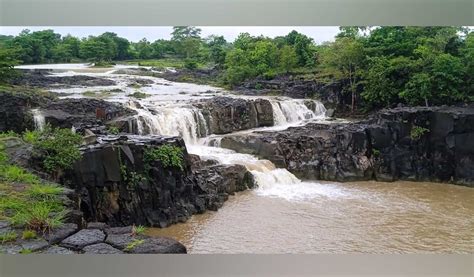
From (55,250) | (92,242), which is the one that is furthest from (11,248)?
(92,242)

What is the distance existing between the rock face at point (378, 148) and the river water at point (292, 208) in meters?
0.13

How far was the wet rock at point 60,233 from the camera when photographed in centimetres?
348

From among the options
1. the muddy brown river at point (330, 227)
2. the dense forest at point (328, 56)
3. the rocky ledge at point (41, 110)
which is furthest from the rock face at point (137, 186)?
the dense forest at point (328, 56)

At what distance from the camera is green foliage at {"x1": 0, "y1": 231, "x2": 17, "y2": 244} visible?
3482mm

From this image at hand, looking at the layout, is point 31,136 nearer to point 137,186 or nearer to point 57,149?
point 57,149

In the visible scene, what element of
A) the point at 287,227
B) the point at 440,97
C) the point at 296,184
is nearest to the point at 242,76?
the point at 296,184

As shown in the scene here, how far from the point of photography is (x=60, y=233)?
11.5 feet

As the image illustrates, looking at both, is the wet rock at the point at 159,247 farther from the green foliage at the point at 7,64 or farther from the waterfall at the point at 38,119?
the green foliage at the point at 7,64

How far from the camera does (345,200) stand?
173 inches

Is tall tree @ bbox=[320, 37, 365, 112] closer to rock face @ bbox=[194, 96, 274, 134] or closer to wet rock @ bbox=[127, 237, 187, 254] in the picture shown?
rock face @ bbox=[194, 96, 274, 134]

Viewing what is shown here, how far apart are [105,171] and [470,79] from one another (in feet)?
10.9
